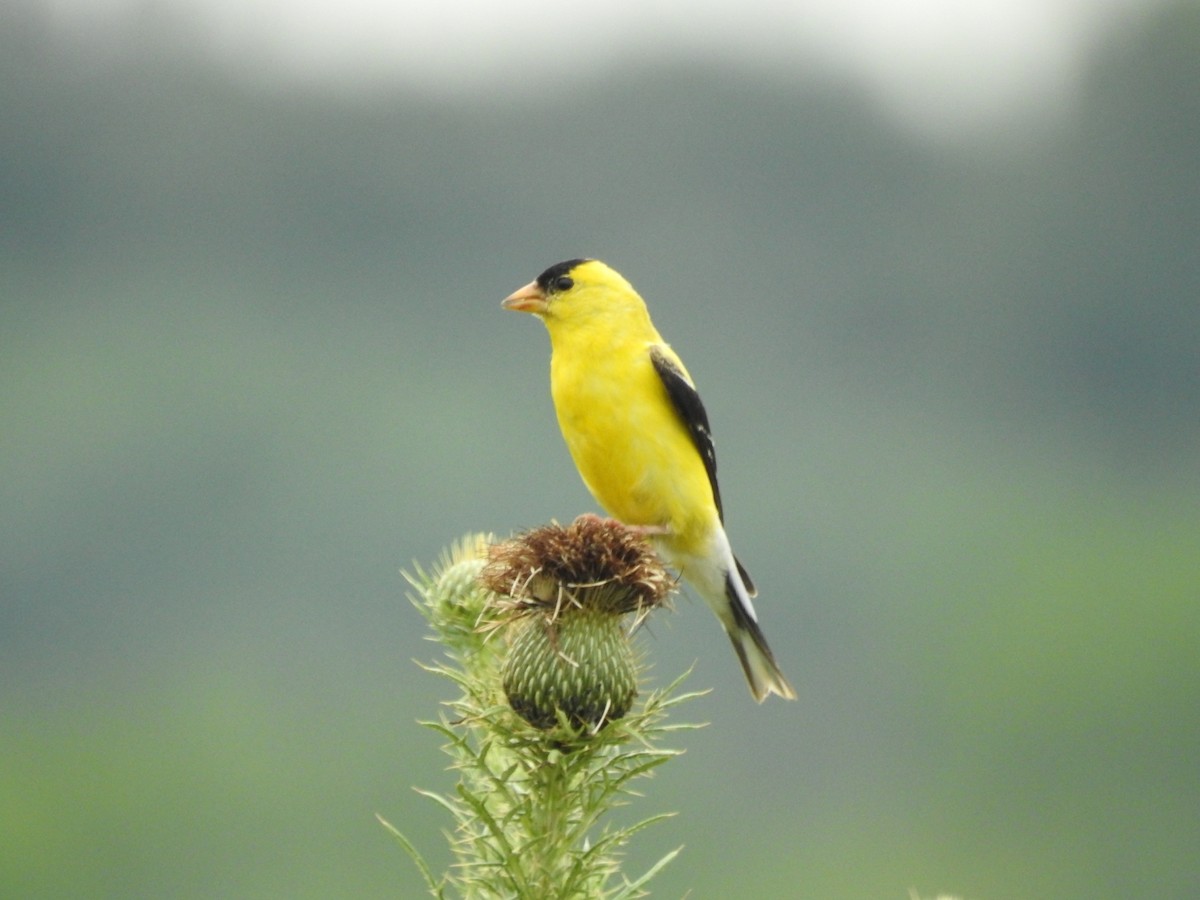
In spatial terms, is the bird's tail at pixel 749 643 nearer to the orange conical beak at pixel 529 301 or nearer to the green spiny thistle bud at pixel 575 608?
the orange conical beak at pixel 529 301

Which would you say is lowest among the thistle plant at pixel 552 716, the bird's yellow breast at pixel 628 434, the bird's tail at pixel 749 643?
the thistle plant at pixel 552 716

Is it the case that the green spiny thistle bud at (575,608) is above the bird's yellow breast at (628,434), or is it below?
below

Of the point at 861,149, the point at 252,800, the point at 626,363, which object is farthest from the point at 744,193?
the point at 626,363

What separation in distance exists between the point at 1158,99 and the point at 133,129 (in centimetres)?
8247

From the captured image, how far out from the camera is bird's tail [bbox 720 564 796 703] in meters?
4.77

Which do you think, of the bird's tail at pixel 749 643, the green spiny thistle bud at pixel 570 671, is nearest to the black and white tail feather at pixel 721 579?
the bird's tail at pixel 749 643

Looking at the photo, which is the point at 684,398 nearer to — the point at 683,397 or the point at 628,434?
the point at 683,397

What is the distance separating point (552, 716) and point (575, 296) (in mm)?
2241

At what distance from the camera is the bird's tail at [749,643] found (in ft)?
15.7

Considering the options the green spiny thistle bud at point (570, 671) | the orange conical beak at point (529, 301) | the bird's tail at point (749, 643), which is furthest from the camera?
the orange conical beak at point (529, 301)

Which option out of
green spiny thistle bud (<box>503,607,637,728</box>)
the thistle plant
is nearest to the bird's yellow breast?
the thistle plant

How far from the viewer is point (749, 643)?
192 inches

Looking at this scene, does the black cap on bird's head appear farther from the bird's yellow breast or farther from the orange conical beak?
the bird's yellow breast

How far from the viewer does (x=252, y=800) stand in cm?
5212
